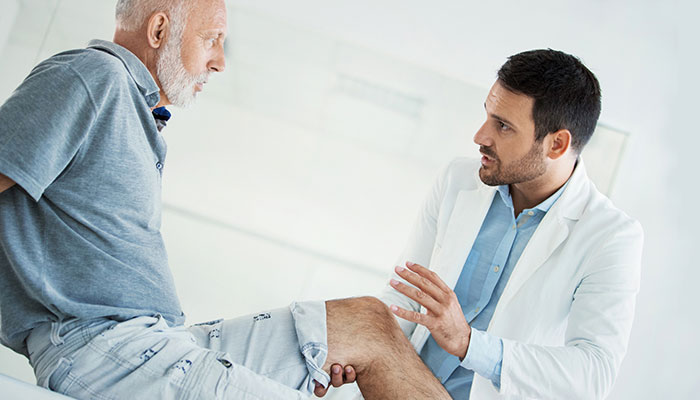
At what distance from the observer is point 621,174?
306cm

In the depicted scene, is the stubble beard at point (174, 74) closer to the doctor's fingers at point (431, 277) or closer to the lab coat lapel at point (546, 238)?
the doctor's fingers at point (431, 277)

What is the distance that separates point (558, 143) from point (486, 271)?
45 centimetres

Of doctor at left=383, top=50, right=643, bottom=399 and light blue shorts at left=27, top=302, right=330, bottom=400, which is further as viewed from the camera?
doctor at left=383, top=50, right=643, bottom=399

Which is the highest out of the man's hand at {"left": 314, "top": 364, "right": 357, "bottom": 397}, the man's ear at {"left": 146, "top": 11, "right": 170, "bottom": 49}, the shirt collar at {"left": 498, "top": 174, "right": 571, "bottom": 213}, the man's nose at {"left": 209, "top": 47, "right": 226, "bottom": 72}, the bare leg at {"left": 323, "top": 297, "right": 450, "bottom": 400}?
the man's ear at {"left": 146, "top": 11, "right": 170, "bottom": 49}

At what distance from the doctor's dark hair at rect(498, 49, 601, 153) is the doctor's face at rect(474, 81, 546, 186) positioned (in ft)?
0.09

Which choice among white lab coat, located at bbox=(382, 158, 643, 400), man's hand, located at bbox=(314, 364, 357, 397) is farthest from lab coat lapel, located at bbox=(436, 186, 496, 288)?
man's hand, located at bbox=(314, 364, 357, 397)

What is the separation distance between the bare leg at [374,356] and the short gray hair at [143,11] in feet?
2.57

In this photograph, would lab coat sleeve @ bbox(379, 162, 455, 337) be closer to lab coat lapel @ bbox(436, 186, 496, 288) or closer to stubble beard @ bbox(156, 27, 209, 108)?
lab coat lapel @ bbox(436, 186, 496, 288)

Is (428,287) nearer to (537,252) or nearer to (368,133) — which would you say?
(537,252)

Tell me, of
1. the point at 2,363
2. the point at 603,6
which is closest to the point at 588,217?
the point at 603,6

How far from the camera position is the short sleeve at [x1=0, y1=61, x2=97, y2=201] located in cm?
99

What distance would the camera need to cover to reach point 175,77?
4.80ft

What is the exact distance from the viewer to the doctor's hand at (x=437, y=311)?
135 cm

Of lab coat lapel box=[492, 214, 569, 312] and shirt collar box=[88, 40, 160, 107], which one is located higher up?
shirt collar box=[88, 40, 160, 107]
